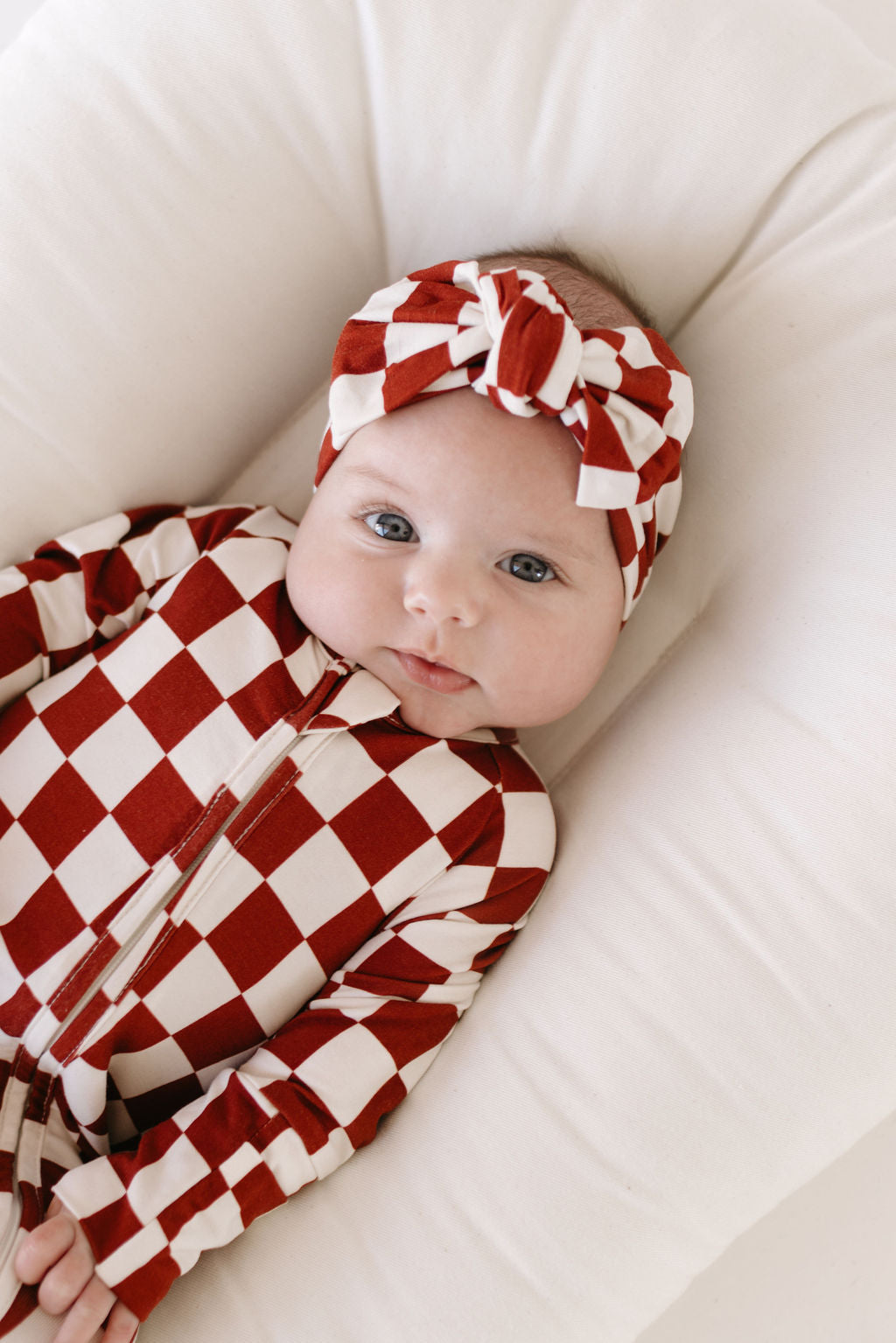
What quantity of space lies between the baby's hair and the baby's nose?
28cm

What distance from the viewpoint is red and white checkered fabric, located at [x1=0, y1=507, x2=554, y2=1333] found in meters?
0.99


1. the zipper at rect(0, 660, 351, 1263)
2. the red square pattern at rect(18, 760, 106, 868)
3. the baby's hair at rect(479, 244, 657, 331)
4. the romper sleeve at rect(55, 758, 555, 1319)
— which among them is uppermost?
the baby's hair at rect(479, 244, 657, 331)

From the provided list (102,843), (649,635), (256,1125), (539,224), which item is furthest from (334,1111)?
(539,224)

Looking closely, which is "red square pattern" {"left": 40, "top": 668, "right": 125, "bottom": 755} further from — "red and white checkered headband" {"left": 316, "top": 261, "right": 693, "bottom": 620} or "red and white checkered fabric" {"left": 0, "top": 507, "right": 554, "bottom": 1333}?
"red and white checkered headband" {"left": 316, "top": 261, "right": 693, "bottom": 620}

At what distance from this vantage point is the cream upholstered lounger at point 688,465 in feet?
3.15

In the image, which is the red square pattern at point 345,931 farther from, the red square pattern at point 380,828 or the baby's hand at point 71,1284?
the baby's hand at point 71,1284

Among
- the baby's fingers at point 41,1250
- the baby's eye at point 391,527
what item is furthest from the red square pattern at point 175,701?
the baby's fingers at point 41,1250

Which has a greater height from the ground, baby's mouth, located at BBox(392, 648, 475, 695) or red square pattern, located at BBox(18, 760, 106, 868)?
red square pattern, located at BBox(18, 760, 106, 868)

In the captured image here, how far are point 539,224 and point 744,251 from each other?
22cm

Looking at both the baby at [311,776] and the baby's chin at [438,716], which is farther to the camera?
the baby's chin at [438,716]

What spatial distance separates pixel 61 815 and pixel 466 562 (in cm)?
48

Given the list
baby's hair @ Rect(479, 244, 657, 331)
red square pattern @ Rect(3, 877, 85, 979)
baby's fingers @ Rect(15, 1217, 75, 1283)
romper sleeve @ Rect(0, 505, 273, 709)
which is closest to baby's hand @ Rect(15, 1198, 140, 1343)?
baby's fingers @ Rect(15, 1217, 75, 1283)

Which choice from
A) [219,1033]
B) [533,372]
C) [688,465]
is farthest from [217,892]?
[688,465]

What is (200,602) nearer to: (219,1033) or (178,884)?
(178,884)
